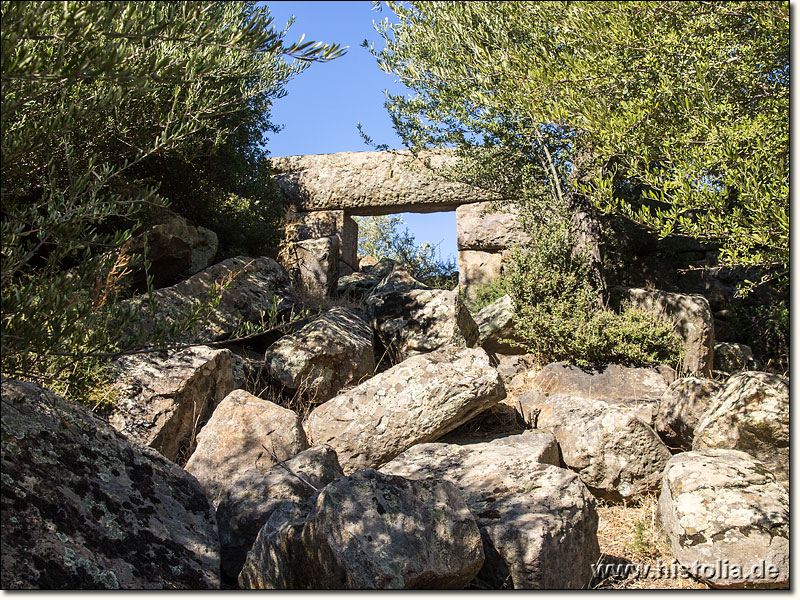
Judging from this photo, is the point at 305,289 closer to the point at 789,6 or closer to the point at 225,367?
the point at 225,367

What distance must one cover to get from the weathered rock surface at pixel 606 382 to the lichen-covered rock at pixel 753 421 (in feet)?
6.78

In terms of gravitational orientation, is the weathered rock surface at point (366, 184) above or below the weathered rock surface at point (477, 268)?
above

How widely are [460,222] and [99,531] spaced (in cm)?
1128

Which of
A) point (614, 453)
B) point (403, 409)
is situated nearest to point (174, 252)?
point (403, 409)

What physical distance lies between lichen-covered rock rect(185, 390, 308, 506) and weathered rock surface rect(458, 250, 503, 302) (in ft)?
25.8

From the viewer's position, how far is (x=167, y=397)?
6.82 meters

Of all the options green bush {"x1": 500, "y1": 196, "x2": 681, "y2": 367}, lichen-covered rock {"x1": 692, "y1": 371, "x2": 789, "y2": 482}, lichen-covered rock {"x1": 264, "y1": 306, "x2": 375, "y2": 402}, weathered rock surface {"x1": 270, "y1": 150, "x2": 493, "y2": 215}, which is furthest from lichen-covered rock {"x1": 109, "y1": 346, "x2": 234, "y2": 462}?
weathered rock surface {"x1": 270, "y1": 150, "x2": 493, "y2": 215}

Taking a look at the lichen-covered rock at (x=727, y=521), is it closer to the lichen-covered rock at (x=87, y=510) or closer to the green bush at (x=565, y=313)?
the lichen-covered rock at (x=87, y=510)

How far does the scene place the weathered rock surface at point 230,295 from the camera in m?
8.68

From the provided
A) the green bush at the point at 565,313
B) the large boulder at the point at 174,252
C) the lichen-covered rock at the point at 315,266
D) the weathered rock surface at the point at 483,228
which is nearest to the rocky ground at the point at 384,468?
the green bush at the point at 565,313

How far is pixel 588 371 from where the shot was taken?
9.44 m

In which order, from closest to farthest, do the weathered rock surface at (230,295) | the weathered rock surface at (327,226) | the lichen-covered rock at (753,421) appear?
1. the lichen-covered rock at (753,421)
2. the weathered rock surface at (230,295)
3. the weathered rock surface at (327,226)

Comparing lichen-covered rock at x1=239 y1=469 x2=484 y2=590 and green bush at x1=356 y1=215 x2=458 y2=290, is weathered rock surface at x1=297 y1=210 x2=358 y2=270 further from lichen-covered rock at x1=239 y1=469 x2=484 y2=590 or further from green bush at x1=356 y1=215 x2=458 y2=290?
lichen-covered rock at x1=239 y1=469 x2=484 y2=590

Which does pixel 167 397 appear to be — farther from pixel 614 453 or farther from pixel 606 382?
pixel 606 382
